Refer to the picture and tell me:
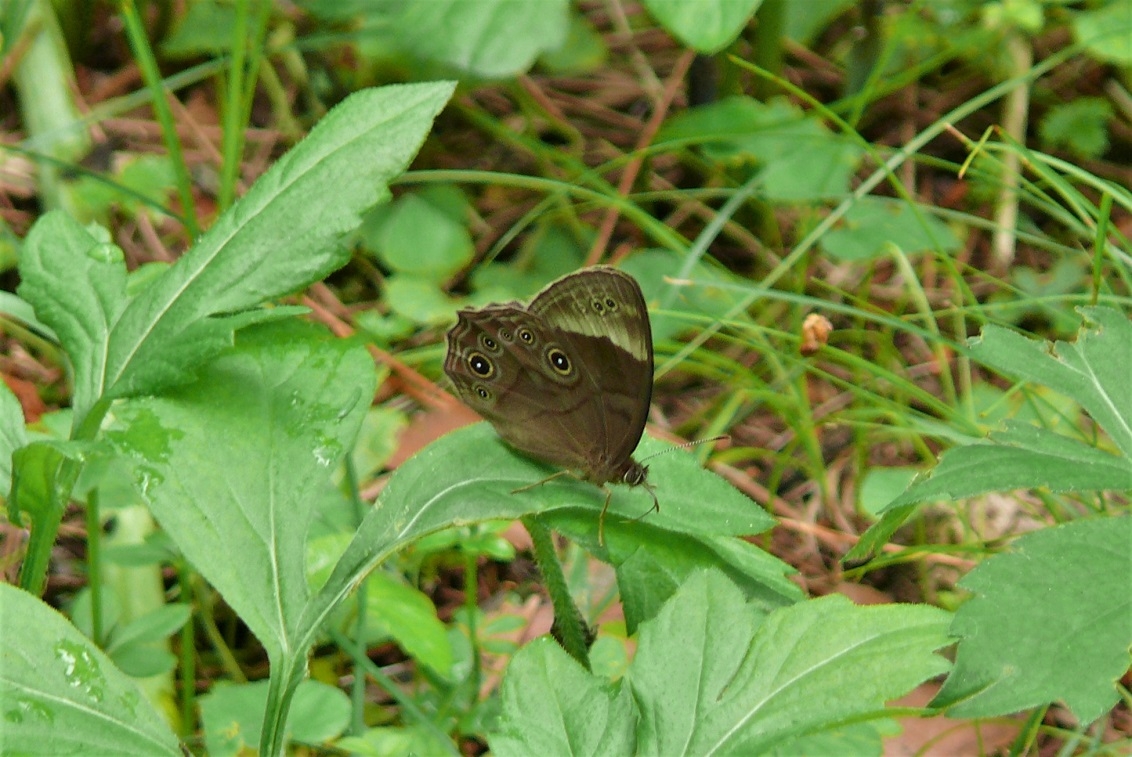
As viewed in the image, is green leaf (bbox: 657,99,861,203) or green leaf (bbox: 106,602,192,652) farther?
green leaf (bbox: 657,99,861,203)

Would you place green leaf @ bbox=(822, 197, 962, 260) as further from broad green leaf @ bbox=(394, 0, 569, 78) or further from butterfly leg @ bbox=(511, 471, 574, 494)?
butterfly leg @ bbox=(511, 471, 574, 494)

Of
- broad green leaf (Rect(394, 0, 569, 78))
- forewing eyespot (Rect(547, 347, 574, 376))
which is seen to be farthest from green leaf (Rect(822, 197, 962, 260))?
forewing eyespot (Rect(547, 347, 574, 376))

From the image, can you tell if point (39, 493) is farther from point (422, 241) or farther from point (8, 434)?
point (422, 241)

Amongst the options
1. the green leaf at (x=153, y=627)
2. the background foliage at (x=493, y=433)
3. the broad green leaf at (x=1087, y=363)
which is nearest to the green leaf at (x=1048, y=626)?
the background foliage at (x=493, y=433)

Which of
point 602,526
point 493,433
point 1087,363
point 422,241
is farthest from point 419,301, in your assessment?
point 1087,363

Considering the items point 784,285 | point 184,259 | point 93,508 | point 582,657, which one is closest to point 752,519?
point 582,657
